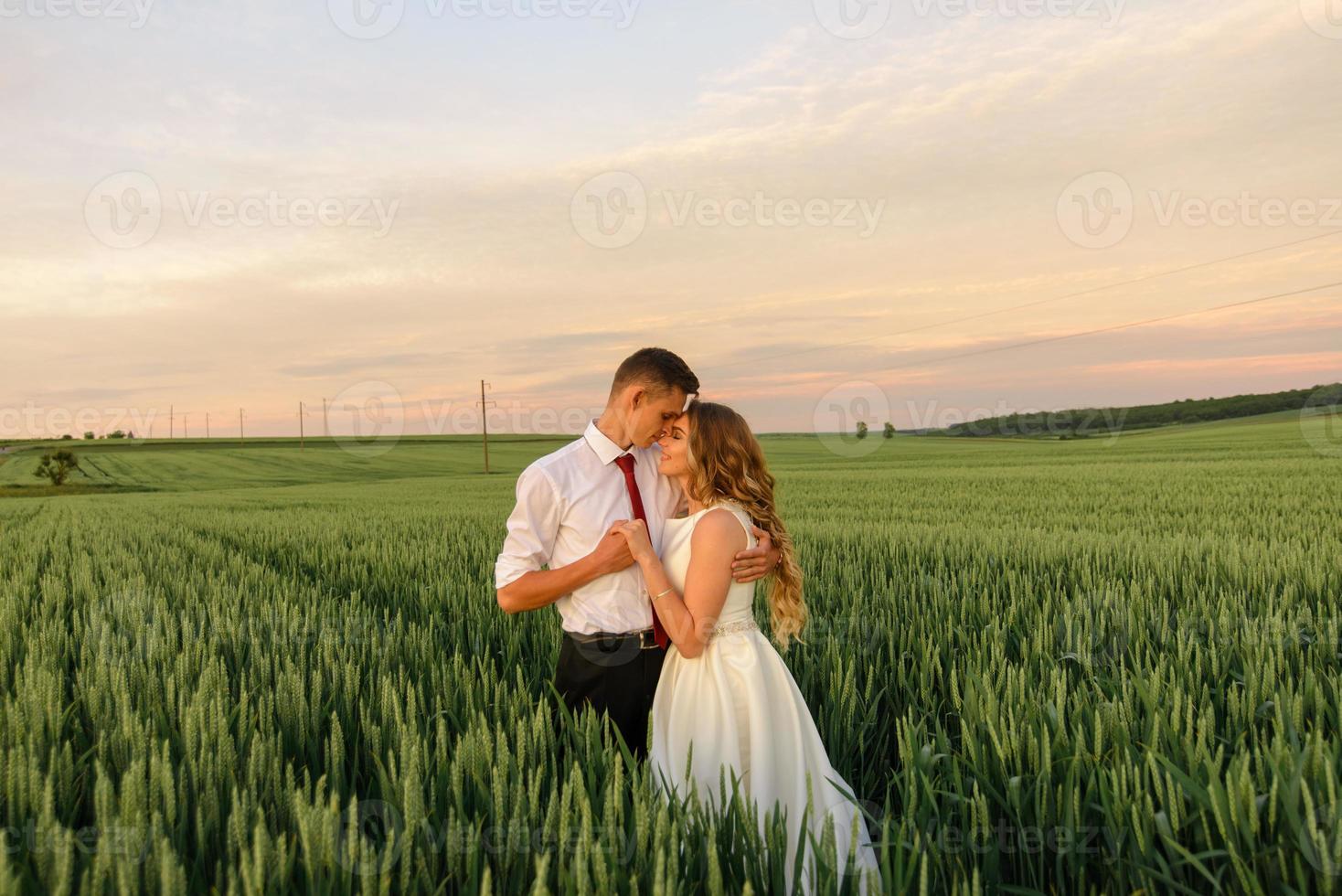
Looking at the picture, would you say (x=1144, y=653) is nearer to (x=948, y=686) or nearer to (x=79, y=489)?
(x=948, y=686)

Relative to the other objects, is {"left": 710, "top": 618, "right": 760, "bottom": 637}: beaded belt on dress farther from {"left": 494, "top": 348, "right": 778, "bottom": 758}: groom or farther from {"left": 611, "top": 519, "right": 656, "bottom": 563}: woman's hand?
{"left": 611, "top": 519, "right": 656, "bottom": 563}: woman's hand

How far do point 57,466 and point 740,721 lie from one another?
61536 millimetres

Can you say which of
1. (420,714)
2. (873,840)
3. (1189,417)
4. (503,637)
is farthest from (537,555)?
(1189,417)

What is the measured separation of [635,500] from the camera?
112 inches

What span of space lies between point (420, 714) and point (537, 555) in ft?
2.60

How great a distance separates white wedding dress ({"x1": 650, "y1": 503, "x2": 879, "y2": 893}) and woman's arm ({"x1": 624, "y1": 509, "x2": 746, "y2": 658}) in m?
0.06

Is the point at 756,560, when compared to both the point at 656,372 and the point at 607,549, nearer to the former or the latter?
the point at 607,549

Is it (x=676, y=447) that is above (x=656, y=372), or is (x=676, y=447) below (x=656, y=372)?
below

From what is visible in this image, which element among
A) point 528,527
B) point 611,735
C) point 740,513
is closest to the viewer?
point 740,513

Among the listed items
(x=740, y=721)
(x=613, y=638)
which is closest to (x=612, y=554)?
(x=613, y=638)

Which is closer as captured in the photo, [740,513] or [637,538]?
[637,538]

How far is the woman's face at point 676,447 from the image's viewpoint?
8.96 feet

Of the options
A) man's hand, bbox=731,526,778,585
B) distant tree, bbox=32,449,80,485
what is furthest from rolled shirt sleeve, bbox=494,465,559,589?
distant tree, bbox=32,449,80,485

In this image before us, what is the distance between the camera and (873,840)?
9.31 ft
